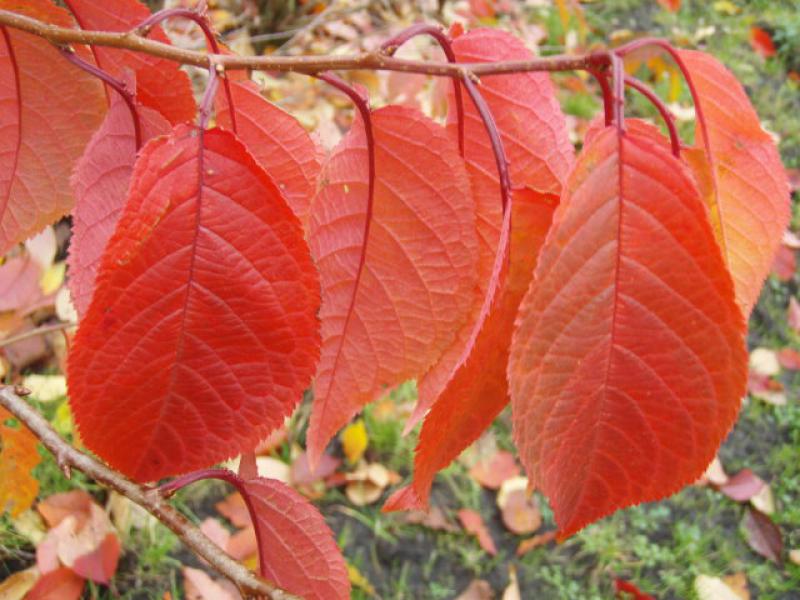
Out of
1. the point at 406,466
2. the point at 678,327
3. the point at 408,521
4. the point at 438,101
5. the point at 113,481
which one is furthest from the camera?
the point at 406,466

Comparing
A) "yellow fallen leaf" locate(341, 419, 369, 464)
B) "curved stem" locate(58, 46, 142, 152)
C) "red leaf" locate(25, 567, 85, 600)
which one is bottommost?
"yellow fallen leaf" locate(341, 419, 369, 464)

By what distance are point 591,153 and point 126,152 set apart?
1.06 ft

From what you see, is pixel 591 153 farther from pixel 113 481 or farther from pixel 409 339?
pixel 113 481

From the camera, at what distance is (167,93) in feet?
1.88

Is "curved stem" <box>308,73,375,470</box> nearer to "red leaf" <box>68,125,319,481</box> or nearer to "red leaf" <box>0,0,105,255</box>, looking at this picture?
"red leaf" <box>68,125,319,481</box>

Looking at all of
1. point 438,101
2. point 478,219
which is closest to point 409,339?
point 478,219

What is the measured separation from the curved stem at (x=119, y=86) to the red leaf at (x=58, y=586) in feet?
2.91

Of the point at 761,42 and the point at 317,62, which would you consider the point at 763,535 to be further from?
the point at 761,42

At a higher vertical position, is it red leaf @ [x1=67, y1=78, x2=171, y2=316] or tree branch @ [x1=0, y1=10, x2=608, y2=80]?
tree branch @ [x1=0, y1=10, x2=608, y2=80]

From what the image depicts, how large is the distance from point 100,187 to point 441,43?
0.25m

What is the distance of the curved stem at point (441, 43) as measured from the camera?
473 millimetres

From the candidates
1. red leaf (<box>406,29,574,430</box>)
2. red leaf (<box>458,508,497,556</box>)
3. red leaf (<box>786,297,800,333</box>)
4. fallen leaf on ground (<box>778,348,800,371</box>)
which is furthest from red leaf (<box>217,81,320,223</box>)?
red leaf (<box>786,297,800,333</box>)

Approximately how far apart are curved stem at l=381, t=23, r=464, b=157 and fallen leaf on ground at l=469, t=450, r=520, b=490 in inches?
52.7

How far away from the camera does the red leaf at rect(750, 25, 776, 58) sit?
3311mm
